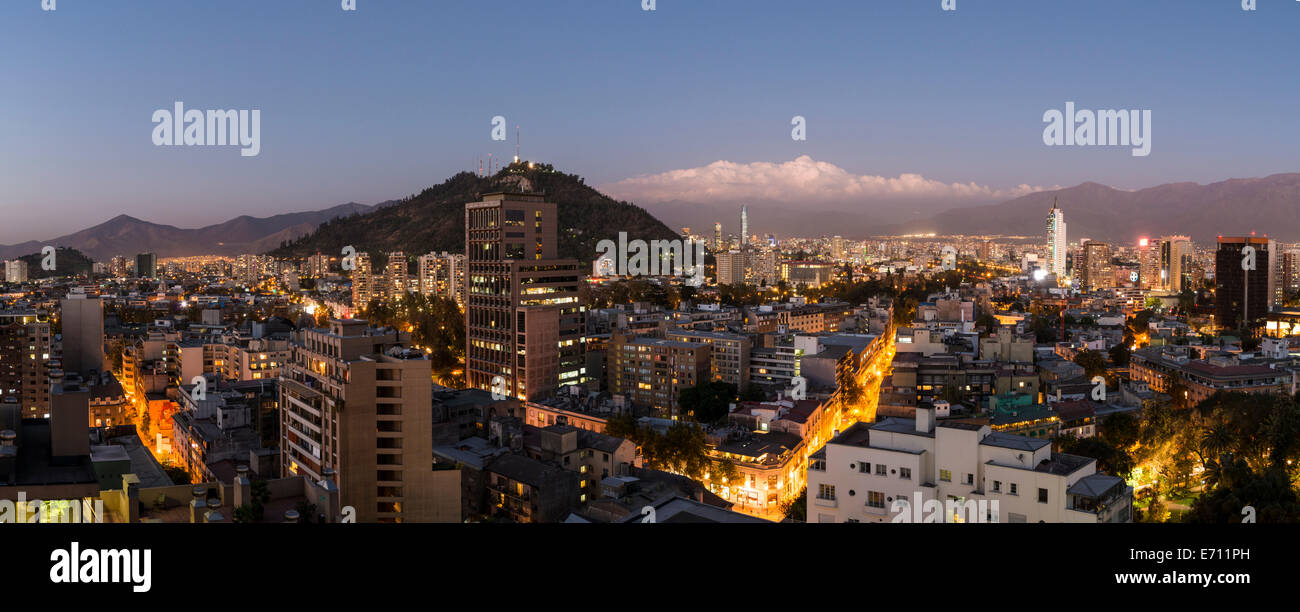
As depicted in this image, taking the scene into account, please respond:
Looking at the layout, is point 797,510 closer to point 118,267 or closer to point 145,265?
point 145,265

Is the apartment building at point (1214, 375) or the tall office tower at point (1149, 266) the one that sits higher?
the tall office tower at point (1149, 266)

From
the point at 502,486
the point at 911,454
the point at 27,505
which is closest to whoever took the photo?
the point at 27,505

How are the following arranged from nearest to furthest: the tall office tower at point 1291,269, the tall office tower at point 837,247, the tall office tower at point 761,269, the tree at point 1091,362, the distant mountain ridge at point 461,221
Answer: the tree at point 1091,362, the tall office tower at point 1291,269, the distant mountain ridge at point 461,221, the tall office tower at point 761,269, the tall office tower at point 837,247

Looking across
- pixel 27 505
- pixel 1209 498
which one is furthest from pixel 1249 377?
pixel 27 505

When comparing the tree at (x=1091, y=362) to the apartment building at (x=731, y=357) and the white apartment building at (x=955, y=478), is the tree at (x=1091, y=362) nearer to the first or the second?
the apartment building at (x=731, y=357)

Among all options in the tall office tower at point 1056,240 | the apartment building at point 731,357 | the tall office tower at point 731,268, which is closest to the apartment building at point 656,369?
the apartment building at point 731,357

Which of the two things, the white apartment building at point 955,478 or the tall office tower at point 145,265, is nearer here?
the white apartment building at point 955,478
